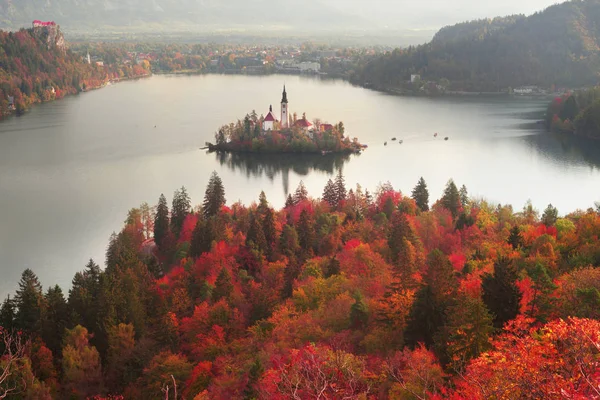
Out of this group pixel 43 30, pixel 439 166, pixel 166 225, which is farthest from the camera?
pixel 43 30

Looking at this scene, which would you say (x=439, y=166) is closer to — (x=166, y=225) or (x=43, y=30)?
(x=166, y=225)

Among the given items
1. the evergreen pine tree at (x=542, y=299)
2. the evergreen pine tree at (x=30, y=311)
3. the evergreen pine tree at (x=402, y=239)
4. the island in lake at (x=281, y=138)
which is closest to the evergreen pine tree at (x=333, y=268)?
the evergreen pine tree at (x=402, y=239)

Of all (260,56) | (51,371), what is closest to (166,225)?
(51,371)

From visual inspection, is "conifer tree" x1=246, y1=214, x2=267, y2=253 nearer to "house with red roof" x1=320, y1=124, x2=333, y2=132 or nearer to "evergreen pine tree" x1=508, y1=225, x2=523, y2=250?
"evergreen pine tree" x1=508, y1=225, x2=523, y2=250

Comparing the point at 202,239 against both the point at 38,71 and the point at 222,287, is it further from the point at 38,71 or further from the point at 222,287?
the point at 38,71

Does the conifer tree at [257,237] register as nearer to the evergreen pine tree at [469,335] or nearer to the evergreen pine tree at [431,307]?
the evergreen pine tree at [431,307]

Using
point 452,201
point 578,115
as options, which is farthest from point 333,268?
point 578,115
